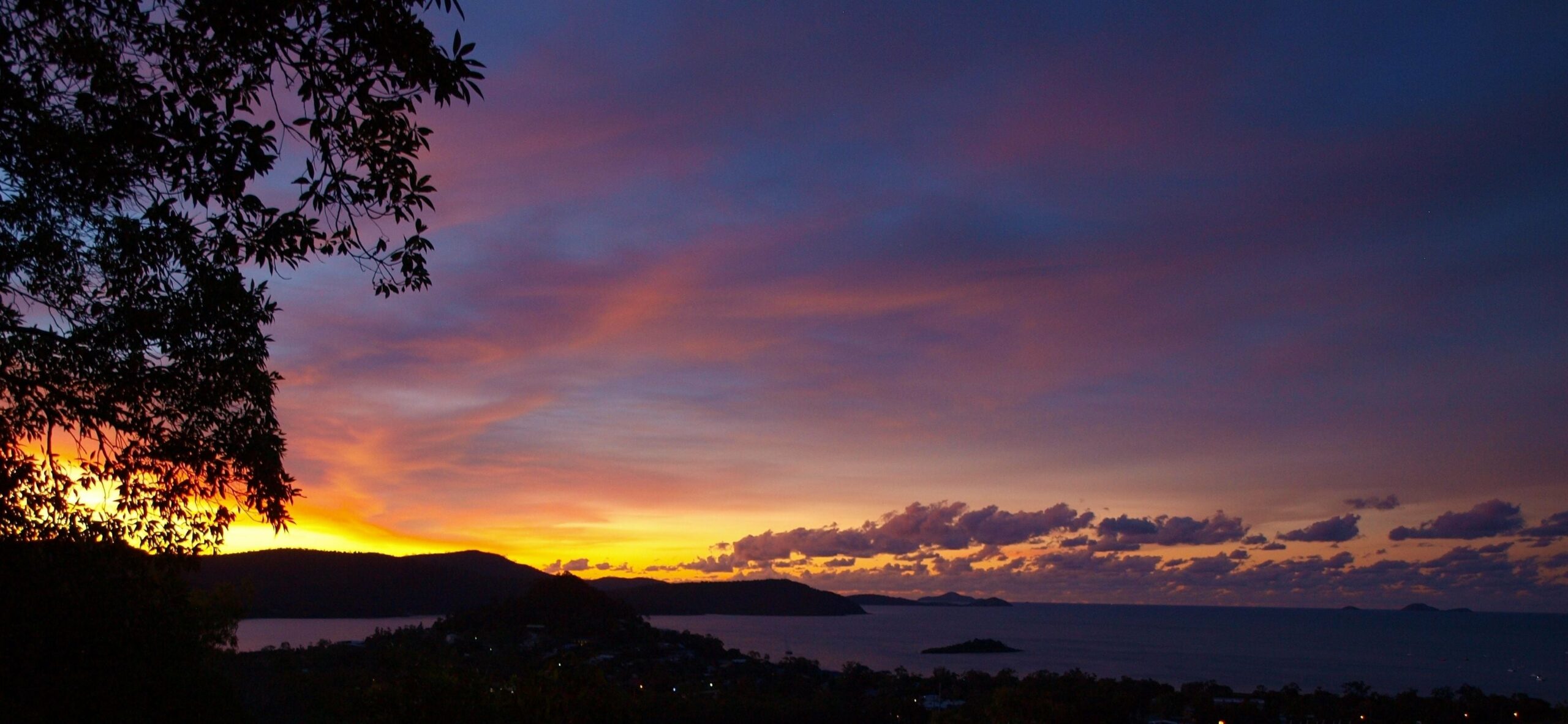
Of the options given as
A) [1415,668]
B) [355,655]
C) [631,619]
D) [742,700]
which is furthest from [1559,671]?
[355,655]

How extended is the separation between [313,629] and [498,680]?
3401 inches

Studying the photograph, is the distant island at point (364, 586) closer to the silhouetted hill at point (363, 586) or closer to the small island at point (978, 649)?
the silhouetted hill at point (363, 586)

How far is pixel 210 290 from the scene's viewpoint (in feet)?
22.3

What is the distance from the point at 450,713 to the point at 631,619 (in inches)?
2822

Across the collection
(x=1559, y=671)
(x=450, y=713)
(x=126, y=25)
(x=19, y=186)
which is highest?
(x=126, y=25)

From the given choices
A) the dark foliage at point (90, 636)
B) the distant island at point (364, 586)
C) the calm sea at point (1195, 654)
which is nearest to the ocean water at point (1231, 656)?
the calm sea at point (1195, 654)

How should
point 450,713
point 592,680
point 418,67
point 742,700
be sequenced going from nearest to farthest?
point 418,67 → point 450,713 → point 592,680 → point 742,700

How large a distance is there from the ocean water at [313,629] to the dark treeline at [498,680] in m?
15.3

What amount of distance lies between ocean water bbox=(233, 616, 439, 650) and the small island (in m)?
78.7

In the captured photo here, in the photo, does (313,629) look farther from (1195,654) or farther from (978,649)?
(1195,654)

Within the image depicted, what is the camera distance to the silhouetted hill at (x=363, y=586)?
96875mm

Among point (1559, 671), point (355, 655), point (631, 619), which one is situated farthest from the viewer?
point (1559, 671)

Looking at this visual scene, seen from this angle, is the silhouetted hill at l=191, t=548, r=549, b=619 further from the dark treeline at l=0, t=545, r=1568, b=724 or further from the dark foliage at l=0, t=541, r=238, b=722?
the dark foliage at l=0, t=541, r=238, b=722

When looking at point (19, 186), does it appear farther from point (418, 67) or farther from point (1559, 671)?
point (1559, 671)
